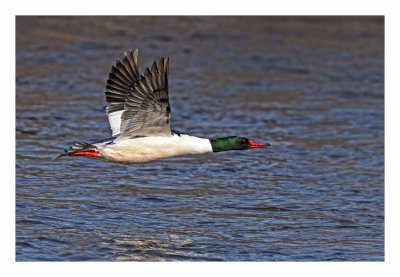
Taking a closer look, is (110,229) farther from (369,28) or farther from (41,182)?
(369,28)

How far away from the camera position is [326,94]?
15.3 metres

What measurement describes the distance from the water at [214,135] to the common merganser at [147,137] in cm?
83

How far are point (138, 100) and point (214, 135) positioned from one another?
4852 millimetres

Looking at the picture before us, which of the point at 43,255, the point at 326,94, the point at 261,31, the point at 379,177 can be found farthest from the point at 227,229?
the point at 261,31

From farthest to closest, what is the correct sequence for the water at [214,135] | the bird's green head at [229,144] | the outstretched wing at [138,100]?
the bird's green head at [229,144], the water at [214,135], the outstretched wing at [138,100]

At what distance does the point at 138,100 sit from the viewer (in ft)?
26.1

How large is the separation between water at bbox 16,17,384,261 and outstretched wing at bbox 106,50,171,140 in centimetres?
109

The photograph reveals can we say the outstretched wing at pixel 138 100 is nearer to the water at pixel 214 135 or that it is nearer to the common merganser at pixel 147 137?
the common merganser at pixel 147 137

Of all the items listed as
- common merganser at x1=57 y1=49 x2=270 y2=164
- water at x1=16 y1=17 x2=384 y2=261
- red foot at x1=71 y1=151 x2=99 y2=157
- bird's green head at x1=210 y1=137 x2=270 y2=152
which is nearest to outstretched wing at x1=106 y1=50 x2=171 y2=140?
common merganser at x1=57 y1=49 x2=270 y2=164

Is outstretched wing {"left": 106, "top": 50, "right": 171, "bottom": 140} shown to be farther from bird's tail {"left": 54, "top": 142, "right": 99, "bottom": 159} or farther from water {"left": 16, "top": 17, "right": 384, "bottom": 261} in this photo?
water {"left": 16, "top": 17, "right": 384, "bottom": 261}

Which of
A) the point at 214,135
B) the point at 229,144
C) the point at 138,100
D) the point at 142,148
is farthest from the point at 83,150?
the point at 214,135

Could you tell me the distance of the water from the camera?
8.55m

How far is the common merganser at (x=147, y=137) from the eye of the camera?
7.78 metres

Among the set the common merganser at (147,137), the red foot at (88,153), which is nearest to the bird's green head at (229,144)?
the common merganser at (147,137)
